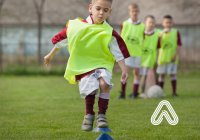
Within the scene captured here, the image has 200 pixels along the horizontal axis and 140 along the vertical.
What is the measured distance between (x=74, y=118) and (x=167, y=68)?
26.1 feet

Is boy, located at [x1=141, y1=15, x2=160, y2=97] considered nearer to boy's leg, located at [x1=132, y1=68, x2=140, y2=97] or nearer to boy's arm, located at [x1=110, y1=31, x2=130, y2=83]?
boy's leg, located at [x1=132, y1=68, x2=140, y2=97]

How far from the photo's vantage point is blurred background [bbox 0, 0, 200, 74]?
3581cm

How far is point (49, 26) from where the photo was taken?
133 feet

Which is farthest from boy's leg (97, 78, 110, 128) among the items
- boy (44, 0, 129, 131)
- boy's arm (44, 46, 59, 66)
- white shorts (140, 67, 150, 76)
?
white shorts (140, 67, 150, 76)

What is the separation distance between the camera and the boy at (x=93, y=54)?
1017cm

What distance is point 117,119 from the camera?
40.8ft

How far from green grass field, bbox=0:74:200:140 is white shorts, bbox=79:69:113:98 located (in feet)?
1.98

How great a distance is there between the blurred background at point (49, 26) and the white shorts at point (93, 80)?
72.4 feet

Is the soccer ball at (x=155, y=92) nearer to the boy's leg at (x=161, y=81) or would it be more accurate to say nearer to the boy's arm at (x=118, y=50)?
the boy's leg at (x=161, y=81)

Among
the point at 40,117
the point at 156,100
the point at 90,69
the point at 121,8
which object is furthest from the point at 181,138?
the point at 121,8

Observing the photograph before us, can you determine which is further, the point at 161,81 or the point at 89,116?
the point at 161,81

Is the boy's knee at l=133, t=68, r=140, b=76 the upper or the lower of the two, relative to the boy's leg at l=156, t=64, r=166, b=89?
upper

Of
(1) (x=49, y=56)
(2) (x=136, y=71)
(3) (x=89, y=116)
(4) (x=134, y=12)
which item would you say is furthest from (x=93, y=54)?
(2) (x=136, y=71)

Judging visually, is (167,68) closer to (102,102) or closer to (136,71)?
(136,71)
